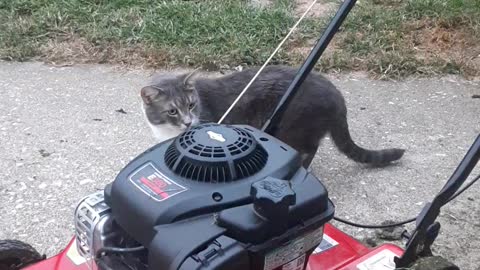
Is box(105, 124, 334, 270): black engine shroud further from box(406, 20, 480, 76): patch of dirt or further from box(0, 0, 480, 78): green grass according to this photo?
box(406, 20, 480, 76): patch of dirt

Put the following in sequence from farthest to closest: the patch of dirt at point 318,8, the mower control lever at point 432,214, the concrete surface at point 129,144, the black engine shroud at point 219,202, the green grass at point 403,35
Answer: the patch of dirt at point 318,8, the green grass at point 403,35, the concrete surface at point 129,144, the mower control lever at point 432,214, the black engine shroud at point 219,202

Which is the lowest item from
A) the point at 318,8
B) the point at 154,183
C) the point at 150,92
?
the point at 318,8

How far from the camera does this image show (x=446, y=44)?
4.55 meters

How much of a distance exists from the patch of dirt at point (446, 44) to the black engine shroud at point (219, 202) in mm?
Result: 2804

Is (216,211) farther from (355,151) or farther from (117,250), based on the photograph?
(355,151)

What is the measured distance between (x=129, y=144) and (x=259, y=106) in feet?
2.58

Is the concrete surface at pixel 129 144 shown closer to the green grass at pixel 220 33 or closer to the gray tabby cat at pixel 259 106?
the green grass at pixel 220 33

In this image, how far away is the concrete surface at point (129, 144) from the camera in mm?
3031

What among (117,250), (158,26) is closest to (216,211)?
(117,250)

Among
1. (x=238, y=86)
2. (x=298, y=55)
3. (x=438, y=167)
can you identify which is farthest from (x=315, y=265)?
(x=298, y=55)

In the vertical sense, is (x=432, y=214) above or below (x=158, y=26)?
above

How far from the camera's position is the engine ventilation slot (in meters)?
1.68

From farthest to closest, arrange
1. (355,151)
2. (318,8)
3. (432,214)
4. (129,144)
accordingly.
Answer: (318,8), (129,144), (355,151), (432,214)

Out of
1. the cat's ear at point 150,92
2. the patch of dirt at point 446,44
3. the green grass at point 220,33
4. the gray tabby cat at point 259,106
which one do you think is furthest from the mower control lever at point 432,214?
the patch of dirt at point 446,44
